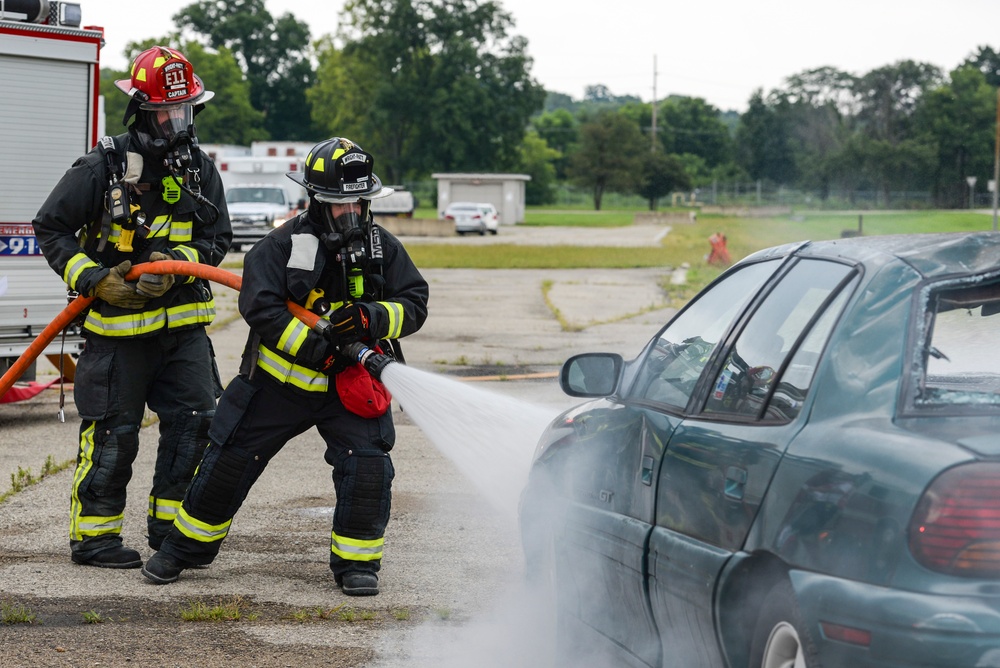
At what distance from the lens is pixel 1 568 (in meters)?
5.86

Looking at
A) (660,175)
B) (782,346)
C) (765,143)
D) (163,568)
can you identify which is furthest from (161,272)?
(765,143)

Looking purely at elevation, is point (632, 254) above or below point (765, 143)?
below

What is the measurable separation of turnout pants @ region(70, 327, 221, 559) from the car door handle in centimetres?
333

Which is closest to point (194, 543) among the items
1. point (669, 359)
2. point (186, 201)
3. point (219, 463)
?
point (219, 463)

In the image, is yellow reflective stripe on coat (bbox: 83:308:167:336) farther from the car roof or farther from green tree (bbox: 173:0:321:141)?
green tree (bbox: 173:0:321:141)

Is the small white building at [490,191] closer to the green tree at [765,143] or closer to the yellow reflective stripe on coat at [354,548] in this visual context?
the green tree at [765,143]

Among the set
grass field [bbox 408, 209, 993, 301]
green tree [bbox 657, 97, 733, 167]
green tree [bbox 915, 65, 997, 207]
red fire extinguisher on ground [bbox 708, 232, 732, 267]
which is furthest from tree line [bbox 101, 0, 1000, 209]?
red fire extinguisher on ground [bbox 708, 232, 732, 267]

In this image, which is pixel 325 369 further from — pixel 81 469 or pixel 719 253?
pixel 719 253

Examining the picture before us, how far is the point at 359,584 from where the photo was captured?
217 inches

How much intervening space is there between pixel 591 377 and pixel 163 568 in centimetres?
240

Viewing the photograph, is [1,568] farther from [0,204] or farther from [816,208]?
[816,208]

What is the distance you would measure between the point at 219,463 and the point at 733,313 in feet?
8.23

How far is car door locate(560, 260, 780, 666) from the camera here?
3818 mm

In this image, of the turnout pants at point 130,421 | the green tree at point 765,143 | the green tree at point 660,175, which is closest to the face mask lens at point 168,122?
the turnout pants at point 130,421
